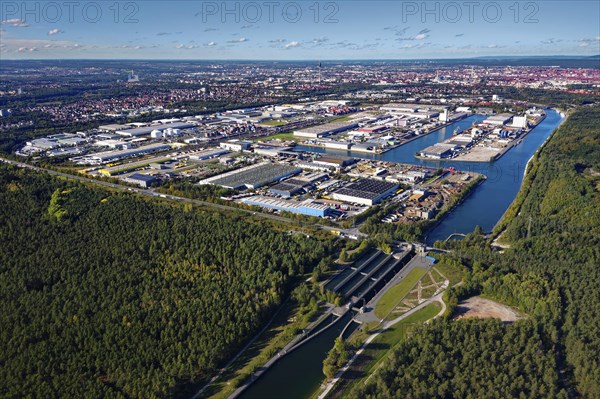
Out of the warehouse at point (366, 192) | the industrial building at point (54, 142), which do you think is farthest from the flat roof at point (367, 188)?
the industrial building at point (54, 142)

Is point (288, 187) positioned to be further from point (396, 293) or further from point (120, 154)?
point (120, 154)

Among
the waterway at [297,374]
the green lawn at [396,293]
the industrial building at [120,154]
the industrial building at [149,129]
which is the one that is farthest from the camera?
the industrial building at [149,129]

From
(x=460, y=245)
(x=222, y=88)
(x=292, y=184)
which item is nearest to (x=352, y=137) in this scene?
(x=292, y=184)

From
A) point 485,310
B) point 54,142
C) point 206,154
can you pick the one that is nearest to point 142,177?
point 206,154

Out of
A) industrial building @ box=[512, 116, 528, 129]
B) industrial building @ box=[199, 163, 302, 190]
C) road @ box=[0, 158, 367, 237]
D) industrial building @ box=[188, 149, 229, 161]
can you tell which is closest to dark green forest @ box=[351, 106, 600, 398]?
road @ box=[0, 158, 367, 237]

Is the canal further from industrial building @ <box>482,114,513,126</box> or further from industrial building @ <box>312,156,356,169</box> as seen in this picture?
industrial building @ <box>312,156,356,169</box>

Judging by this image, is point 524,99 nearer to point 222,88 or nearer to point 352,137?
point 352,137

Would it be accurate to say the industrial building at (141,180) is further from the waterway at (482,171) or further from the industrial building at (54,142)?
the waterway at (482,171)
